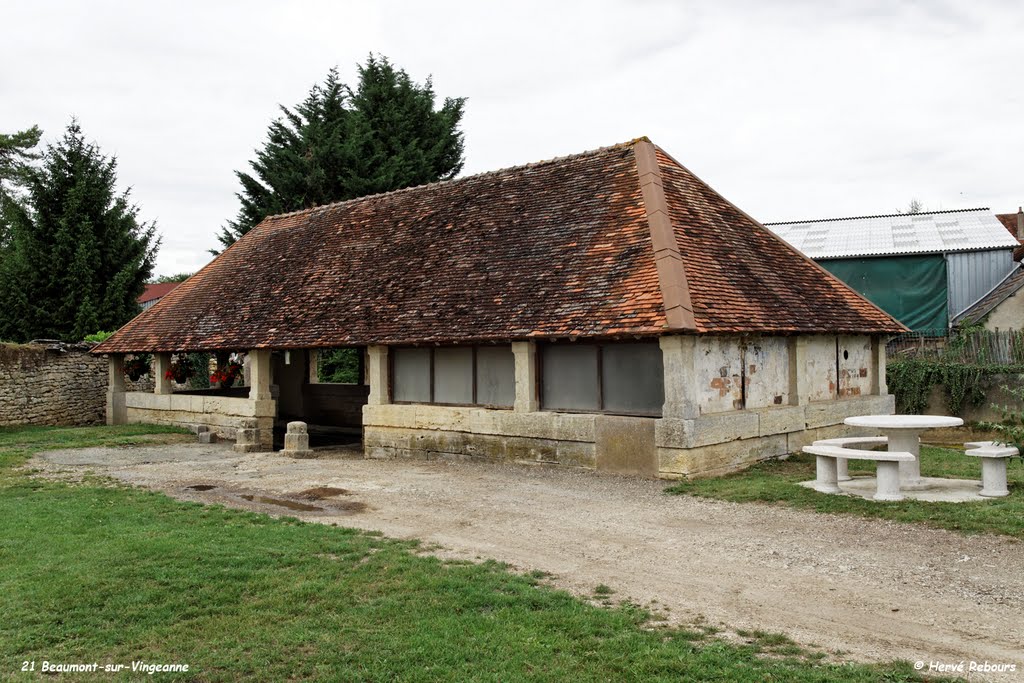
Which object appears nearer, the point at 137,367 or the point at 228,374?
the point at 228,374

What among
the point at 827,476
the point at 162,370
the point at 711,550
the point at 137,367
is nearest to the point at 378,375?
the point at 827,476

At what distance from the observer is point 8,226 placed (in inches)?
1258

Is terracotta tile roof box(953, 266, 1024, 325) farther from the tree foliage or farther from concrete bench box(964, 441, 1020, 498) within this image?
the tree foliage

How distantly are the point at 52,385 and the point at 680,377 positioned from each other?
18.2m

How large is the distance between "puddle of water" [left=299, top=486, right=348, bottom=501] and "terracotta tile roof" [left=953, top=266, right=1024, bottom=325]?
18496 millimetres

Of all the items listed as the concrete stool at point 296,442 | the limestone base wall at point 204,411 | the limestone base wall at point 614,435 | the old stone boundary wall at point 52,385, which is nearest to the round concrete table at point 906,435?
the limestone base wall at point 614,435

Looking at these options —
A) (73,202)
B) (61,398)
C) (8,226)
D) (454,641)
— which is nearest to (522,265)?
(454,641)

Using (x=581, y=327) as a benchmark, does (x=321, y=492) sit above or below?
below

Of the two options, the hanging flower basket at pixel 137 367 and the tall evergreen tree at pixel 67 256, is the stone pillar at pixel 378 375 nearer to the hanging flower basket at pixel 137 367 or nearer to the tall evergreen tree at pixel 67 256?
the hanging flower basket at pixel 137 367

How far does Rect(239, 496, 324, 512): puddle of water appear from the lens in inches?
380

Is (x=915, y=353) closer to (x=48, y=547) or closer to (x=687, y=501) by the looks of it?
(x=687, y=501)

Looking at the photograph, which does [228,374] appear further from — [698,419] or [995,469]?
[995,469]

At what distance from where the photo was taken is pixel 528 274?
536 inches

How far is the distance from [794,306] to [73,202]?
80.8ft
